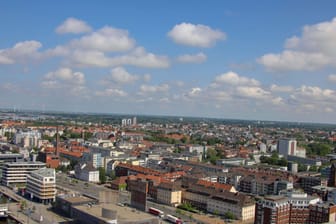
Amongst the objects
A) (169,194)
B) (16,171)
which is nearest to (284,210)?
(169,194)

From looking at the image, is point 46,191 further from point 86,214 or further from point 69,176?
point 69,176

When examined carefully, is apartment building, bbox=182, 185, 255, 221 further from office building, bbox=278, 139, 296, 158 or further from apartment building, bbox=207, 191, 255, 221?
office building, bbox=278, 139, 296, 158

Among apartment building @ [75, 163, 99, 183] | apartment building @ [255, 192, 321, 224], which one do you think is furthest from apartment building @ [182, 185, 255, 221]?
apartment building @ [75, 163, 99, 183]

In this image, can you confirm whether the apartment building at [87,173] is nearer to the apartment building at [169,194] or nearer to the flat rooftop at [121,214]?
the apartment building at [169,194]

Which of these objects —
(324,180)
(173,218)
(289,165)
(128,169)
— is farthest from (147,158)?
(173,218)

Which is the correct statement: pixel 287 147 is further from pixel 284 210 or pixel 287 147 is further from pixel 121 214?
pixel 121 214

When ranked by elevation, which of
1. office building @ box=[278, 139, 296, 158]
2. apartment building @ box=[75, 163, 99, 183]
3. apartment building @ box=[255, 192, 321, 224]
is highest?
office building @ box=[278, 139, 296, 158]
